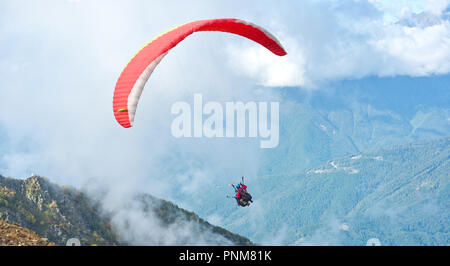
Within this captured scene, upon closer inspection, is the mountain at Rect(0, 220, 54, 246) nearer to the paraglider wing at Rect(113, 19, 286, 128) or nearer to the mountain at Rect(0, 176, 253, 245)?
the paraglider wing at Rect(113, 19, 286, 128)

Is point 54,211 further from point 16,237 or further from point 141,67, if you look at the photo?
point 16,237

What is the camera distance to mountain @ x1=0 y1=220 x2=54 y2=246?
1791 cm

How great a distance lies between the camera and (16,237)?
18.5 m

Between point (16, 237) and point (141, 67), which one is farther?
point (141, 67)

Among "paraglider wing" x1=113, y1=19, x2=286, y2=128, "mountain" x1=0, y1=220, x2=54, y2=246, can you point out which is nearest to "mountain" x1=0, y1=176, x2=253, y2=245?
"mountain" x1=0, y1=220, x2=54, y2=246

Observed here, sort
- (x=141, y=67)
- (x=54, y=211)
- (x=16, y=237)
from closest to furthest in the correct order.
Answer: (x=16, y=237), (x=141, y=67), (x=54, y=211)

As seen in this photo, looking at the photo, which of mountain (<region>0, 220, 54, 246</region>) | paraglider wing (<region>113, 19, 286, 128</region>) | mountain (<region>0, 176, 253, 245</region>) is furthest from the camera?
mountain (<region>0, 176, 253, 245</region>)

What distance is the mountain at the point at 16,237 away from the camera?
1791 centimetres

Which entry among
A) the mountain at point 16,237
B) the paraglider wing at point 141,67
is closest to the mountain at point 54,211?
the mountain at point 16,237

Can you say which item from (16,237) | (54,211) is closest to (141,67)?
(16,237)

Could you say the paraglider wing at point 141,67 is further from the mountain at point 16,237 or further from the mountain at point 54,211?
the mountain at point 54,211
